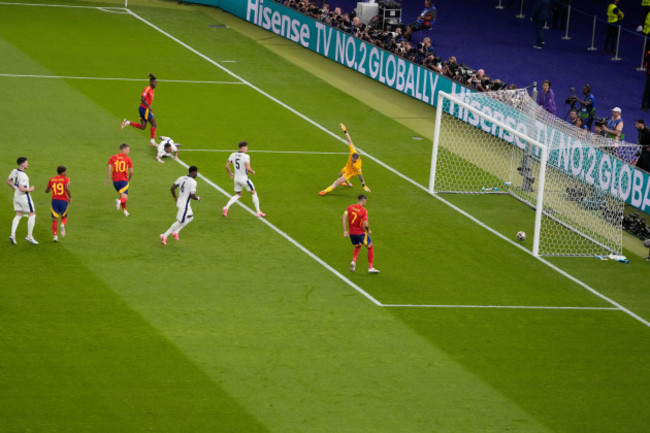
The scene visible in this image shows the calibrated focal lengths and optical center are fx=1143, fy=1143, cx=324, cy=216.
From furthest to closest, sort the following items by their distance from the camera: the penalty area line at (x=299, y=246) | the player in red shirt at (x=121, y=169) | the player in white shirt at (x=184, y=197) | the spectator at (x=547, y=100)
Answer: the spectator at (x=547, y=100)
the player in red shirt at (x=121, y=169)
the player in white shirt at (x=184, y=197)
the penalty area line at (x=299, y=246)

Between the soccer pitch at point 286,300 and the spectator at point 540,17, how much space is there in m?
10.4

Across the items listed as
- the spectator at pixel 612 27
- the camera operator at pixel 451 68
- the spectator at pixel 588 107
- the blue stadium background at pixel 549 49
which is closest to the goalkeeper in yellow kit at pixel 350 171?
the spectator at pixel 588 107

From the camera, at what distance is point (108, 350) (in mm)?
19500

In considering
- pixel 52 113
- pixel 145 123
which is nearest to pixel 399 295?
pixel 145 123

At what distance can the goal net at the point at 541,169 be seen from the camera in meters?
27.2

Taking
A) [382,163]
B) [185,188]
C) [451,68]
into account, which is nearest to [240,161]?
[185,188]

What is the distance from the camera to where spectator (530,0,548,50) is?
4406 cm

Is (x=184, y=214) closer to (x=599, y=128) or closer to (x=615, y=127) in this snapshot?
(x=599, y=128)

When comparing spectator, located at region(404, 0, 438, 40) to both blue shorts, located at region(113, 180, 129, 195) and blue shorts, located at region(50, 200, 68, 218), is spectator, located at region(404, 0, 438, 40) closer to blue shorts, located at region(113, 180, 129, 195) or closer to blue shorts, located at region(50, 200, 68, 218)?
blue shorts, located at region(113, 180, 129, 195)

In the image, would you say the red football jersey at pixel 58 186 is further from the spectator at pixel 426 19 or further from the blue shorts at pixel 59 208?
the spectator at pixel 426 19

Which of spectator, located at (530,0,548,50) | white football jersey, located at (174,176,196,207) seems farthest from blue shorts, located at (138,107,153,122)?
spectator, located at (530,0,548,50)

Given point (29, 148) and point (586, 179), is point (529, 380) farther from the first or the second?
point (29, 148)

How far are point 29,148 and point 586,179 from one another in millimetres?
14569

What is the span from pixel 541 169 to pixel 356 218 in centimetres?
567
